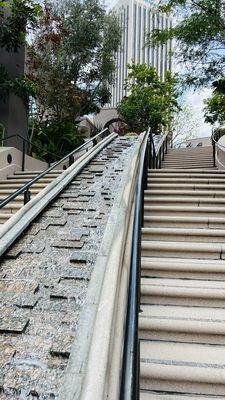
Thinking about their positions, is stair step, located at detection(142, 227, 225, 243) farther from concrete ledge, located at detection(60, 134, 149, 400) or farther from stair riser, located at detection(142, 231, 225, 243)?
concrete ledge, located at detection(60, 134, 149, 400)

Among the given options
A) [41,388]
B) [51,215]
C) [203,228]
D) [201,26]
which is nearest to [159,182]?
[203,228]

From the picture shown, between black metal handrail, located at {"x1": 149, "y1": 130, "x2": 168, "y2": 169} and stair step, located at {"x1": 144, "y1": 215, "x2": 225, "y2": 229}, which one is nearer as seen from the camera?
stair step, located at {"x1": 144, "y1": 215, "x2": 225, "y2": 229}

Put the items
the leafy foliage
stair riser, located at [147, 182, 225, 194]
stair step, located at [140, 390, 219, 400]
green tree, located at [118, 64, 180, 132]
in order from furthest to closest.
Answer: green tree, located at [118, 64, 180, 132]
the leafy foliage
stair riser, located at [147, 182, 225, 194]
stair step, located at [140, 390, 219, 400]

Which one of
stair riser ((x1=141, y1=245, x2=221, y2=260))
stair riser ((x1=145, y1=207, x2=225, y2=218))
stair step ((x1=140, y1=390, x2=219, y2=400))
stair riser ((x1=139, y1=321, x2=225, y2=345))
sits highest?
stair riser ((x1=145, y1=207, x2=225, y2=218))

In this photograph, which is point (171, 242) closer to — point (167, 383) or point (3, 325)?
point (167, 383)

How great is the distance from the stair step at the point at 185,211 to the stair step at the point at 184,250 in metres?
0.83

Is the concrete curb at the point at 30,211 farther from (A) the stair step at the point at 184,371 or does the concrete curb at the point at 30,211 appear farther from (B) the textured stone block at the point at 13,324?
(A) the stair step at the point at 184,371

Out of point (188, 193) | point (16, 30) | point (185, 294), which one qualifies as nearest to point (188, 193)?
point (188, 193)

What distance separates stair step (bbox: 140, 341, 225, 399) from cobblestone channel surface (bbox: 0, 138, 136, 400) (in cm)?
66

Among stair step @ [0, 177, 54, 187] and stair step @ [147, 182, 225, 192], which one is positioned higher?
stair step @ [0, 177, 54, 187]

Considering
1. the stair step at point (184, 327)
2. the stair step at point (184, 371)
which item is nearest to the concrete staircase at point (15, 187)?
the stair step at point (184, 327)

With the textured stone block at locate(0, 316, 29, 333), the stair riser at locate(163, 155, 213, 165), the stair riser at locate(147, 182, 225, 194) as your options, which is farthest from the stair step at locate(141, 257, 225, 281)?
the stair riser at locate(163, 155, 213, 165)

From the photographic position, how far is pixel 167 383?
2316mm

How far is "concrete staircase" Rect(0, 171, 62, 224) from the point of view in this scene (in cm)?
529
